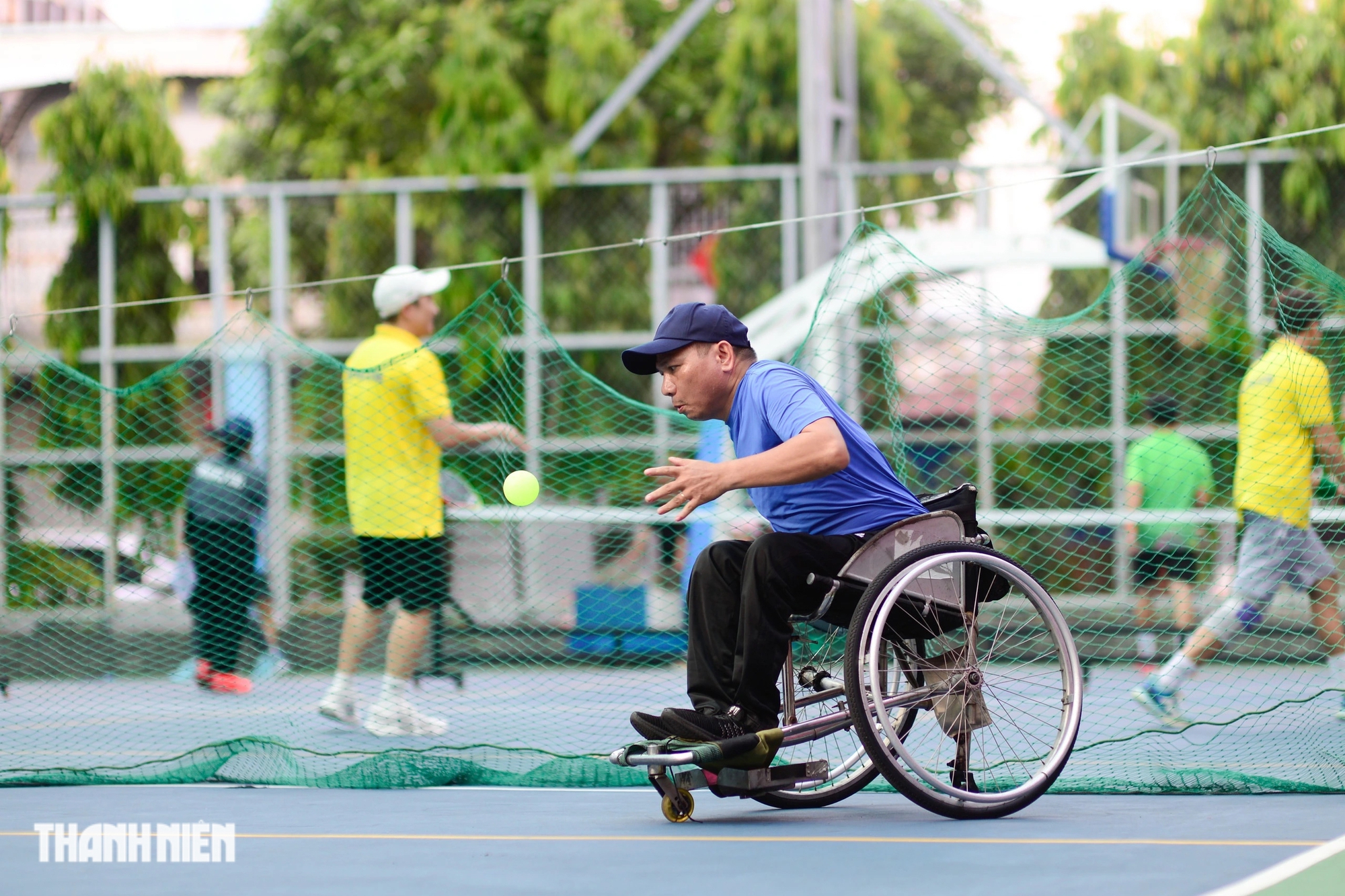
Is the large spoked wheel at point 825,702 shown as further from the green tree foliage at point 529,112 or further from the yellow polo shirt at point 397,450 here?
the green tree foliage at point 529,112

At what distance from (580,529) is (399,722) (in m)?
3.36

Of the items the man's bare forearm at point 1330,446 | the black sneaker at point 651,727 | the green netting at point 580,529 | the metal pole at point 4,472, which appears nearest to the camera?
the black sneaker at point 651,727

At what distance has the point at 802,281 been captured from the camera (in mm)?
11141

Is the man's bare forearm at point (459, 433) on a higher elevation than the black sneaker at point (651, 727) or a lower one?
higher

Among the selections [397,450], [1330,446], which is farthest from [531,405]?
[1330,446]

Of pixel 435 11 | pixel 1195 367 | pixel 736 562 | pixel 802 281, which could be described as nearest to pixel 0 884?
pixel 736 562

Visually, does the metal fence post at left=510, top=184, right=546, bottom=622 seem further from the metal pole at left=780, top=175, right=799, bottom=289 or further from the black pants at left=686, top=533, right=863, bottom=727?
the black pants at left=686, top=533, right=863, bottom=727

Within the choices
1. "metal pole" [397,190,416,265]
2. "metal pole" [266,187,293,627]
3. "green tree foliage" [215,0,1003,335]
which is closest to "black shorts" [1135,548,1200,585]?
"green tree foliage" [215,0,1003,335]

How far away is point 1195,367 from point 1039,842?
287 inches

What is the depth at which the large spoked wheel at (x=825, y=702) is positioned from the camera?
4.74 metres

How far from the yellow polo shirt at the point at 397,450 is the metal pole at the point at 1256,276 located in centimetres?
360

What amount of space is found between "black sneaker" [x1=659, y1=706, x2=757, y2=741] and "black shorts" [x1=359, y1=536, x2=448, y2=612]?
247 centimetres

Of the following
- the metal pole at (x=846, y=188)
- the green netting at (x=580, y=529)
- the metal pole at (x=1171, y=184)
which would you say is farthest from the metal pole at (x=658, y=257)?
the metal pole at (x=1171, y=184)

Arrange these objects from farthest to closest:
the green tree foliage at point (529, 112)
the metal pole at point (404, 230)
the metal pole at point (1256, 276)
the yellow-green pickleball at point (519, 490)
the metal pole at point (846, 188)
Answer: the green tree foliage at point (529, 112) < the metal pole at point (404, 230) < the metal pole at point (846, 188) < the metal pole at point (1256, 276) < the yellow-green pickleball at point (519, 490)
